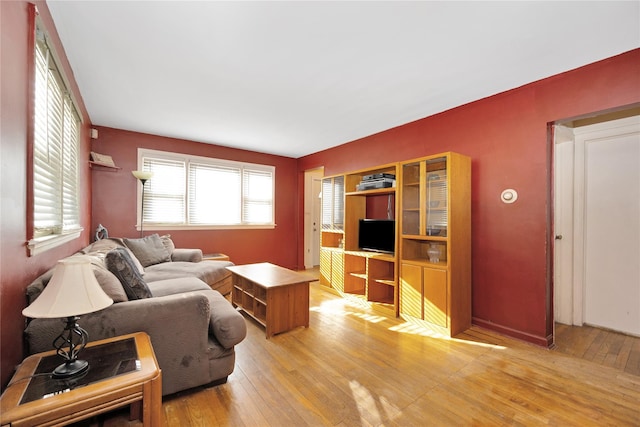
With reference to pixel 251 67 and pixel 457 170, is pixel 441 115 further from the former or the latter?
pixel 251 67

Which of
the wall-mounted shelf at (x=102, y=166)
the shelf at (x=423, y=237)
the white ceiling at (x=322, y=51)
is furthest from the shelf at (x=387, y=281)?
the wall-mounted shelf at (x=102, y=166)

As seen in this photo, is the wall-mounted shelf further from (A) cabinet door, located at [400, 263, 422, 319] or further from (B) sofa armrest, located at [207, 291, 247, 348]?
(A) cabinet door, located at [400, 263, 422, 319]

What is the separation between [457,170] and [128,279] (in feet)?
10.0

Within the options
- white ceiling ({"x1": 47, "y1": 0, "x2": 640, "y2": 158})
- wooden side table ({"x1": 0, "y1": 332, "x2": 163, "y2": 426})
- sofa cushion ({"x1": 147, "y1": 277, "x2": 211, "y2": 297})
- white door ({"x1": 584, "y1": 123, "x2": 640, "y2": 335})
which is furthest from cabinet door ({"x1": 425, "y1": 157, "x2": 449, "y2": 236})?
wooden side table ({"x1": 0, "y1": 332, "x2": 163, "y2": 426})

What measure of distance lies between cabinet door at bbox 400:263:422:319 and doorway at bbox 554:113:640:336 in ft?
5.61

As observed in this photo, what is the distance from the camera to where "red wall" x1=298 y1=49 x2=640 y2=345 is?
2.30 meters

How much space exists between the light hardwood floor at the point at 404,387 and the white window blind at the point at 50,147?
4.18 ft

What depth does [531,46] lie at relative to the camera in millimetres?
Answer: 2076

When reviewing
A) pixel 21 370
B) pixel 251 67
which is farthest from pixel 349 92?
pixel 21 370

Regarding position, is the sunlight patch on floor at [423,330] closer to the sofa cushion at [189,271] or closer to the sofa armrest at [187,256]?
the sofa cushion at [189,271]

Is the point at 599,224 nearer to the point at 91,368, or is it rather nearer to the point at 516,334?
the point at 516,334

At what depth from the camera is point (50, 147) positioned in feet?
5.98

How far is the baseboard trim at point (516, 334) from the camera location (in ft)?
8.32

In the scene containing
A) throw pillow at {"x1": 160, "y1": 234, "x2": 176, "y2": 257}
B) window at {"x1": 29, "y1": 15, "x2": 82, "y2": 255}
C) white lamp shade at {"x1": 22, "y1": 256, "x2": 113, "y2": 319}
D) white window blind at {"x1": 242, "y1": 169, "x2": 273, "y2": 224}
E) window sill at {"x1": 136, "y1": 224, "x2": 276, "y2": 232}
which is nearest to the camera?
white lamp shade at {"x1": 22, "y1": 256, "x2": 113, "y2": 319}
